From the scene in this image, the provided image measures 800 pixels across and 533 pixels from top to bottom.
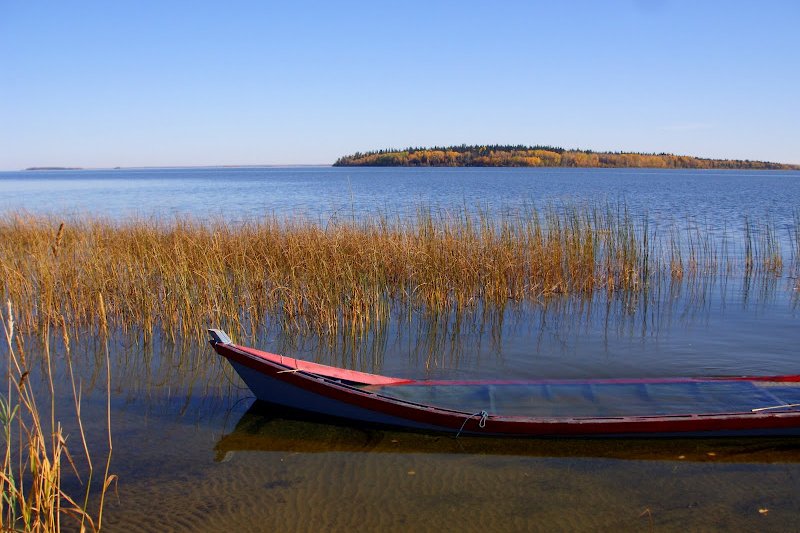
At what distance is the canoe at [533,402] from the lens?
4.77 metres

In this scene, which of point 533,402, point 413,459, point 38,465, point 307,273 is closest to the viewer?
point 38,465

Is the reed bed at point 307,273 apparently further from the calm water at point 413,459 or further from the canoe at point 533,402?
the canoe at point 533,402

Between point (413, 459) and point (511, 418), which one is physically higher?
point (511, 418)

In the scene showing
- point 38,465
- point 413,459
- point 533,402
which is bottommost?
point 413,459

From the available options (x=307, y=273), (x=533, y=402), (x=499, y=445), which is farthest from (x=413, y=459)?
(x=307, y=273)

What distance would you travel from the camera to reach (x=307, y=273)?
28.0 feet

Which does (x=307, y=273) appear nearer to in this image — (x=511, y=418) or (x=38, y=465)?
(x=511, y=418)

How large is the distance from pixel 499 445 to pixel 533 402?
0.62 metres

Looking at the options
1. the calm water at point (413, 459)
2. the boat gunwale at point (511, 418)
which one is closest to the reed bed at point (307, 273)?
the calm water at point (413, 459)

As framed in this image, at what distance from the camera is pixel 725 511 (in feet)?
13.2

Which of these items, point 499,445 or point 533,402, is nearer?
point 499,445

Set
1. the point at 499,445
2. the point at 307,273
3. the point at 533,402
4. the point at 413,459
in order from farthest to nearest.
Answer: the point at 307,273, the point at 533,402, the point at 499,445, the point at 413,459

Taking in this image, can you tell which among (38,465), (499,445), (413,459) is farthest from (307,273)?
(38,465)

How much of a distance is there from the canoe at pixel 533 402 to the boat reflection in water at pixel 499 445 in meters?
0.10
